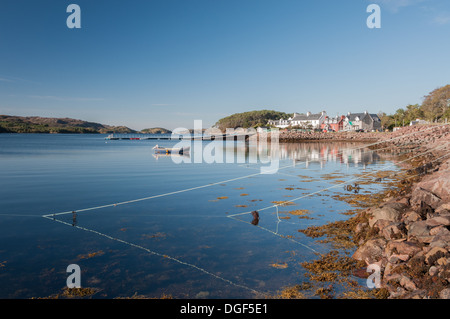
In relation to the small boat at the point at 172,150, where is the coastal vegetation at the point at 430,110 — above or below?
above

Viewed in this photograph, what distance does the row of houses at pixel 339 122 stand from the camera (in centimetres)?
13788

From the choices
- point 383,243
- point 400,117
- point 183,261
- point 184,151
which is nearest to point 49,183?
point 183,261

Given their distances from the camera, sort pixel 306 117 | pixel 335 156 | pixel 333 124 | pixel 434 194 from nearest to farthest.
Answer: pixel 434 194 < pixel 335 156 < pixel 333 124 < pixel 306 117

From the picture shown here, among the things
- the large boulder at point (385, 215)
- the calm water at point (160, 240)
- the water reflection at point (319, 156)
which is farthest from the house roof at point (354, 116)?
the large boulder at point (385, 215)

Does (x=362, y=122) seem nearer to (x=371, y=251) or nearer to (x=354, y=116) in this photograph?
(x=354, y=116)

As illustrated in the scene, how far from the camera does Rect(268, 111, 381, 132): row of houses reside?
137875 millimetres

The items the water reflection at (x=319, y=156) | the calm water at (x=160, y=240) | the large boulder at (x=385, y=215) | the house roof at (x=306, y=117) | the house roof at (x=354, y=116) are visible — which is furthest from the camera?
the house roof at (x=306, y=117)

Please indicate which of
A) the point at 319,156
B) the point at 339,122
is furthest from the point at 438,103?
the point at 319,156

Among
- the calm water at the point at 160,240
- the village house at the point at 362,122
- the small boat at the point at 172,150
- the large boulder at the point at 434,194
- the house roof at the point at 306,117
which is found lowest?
the calm water at the point at 160,240

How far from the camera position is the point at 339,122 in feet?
482

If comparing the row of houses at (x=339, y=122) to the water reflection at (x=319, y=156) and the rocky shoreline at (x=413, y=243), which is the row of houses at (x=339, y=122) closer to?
the water reflection at (x=319, y=156)

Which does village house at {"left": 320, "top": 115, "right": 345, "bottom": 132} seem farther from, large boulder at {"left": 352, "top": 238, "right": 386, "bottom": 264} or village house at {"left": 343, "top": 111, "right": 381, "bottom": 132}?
large boulder at {"left": 352, "top": 238, "right": 386, "bottom": 264}

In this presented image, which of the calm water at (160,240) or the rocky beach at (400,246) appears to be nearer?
the rocky beach at (400,246)

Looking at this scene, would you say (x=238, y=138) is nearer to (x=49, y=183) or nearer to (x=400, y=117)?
(x=400, y=117)
